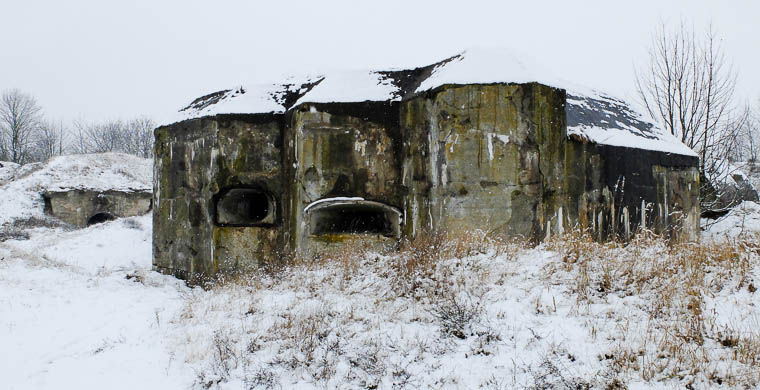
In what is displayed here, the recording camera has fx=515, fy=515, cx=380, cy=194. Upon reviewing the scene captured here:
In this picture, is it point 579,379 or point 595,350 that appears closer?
point 579,379

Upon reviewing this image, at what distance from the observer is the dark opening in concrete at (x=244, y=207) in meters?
8.35

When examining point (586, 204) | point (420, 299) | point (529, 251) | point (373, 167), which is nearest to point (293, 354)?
point (420, 299)

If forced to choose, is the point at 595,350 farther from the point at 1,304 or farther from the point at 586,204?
the point at 1,304

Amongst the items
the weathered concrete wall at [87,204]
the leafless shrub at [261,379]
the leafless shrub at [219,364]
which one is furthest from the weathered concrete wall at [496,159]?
the weathered concrete wall at [87,204]

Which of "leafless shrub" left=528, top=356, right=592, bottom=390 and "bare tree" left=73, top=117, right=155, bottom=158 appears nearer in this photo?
"leafless shrub" left=528, top=356, right=592, bottom=390

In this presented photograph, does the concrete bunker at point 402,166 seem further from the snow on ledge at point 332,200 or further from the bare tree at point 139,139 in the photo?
the bare tree at point 139,139

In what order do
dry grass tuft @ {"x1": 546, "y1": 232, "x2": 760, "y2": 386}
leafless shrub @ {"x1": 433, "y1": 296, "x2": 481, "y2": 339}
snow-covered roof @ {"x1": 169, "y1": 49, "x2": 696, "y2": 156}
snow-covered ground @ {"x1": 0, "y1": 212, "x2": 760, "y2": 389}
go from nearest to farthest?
dry grass tuft @ {"x1": 546, "y1": 232, "x2": 760, "y2": 386}
snow-covered ground @ {"x1": 0, "y1": 212, "x2": 760, "y2": 389}
leafless shrub @ {"x1": 433, "y1": 296, "x2": 481, "y2": 339}
snow-covered roof @ {"x1": 169, "y1": 49, "x2": 696, "y2": 156}

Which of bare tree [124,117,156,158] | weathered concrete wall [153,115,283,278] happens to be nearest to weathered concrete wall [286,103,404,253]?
weathered concrete wall [153,115,283,278]

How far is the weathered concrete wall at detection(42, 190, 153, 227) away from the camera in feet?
64.3

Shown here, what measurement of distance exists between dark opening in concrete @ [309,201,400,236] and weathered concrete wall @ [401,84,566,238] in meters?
1.03

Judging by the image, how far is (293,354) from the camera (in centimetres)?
393

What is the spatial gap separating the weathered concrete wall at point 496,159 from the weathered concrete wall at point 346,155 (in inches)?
34.7

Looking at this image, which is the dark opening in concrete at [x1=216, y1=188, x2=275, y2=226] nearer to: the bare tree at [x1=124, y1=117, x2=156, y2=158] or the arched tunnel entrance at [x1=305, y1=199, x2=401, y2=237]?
the arched tunnel entrance at [x1=305, y1=199, x2=401, y2=237]

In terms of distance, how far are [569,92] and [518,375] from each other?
7.11 meters
